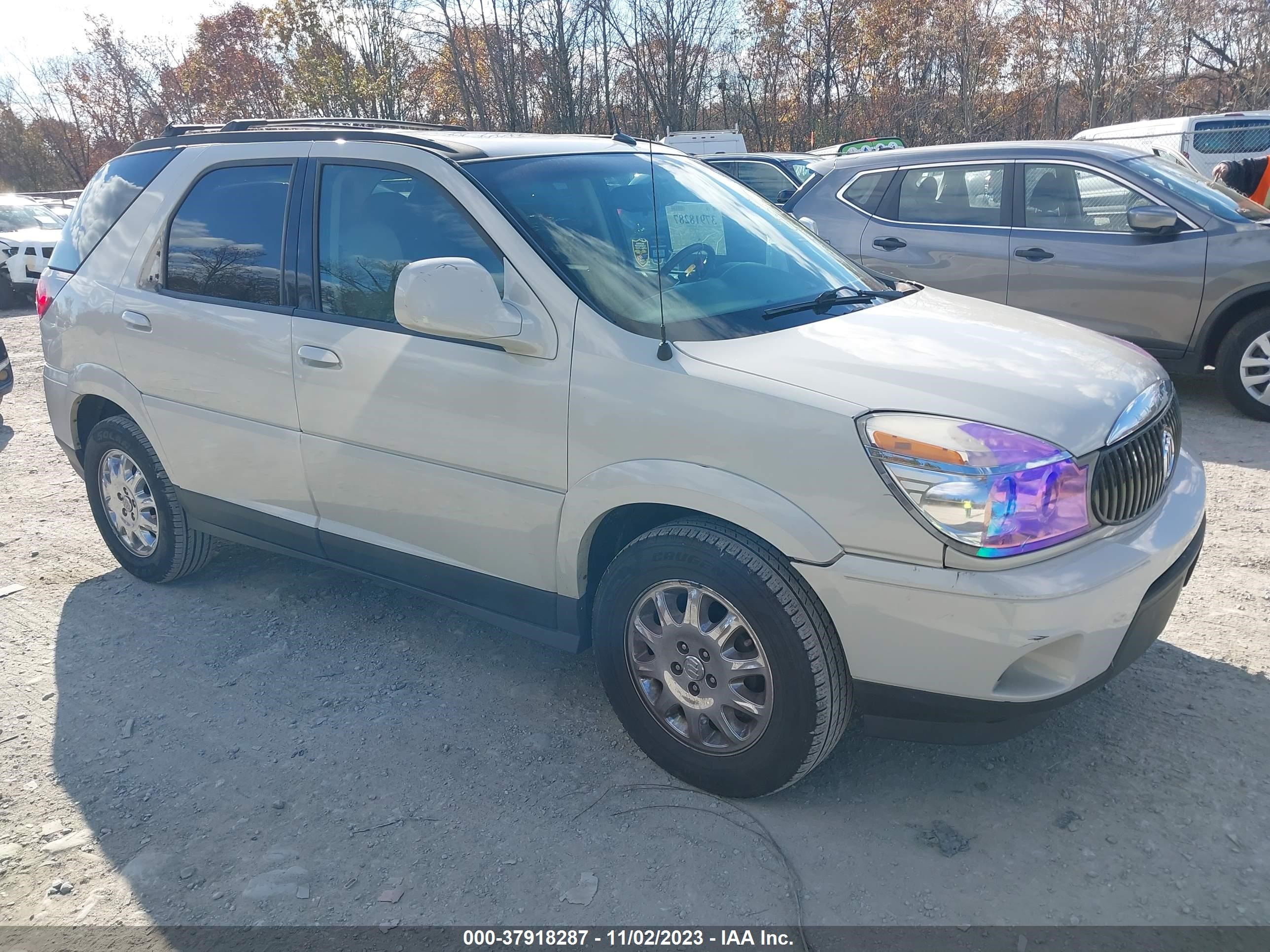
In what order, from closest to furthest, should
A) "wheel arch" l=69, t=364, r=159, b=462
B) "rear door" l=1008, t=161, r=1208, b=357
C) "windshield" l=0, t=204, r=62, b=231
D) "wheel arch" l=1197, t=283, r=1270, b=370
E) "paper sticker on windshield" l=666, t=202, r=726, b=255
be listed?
"paper sticker on windshield" l=666, t=202, r=726, b=255 → "wheel arch" l=69, t=364, r=159, b=462 → "wheel arch" l=1197, t=283, r=1270, b=370 → "rear door" l=1008, t=161, r=1208, b=357 → "windshield" l=0, t=204, r=62, b=231

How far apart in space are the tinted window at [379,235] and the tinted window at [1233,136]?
13043 millimetres

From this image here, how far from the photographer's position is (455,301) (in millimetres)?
2902

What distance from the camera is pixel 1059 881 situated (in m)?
2.54

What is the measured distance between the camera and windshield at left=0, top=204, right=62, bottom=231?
1662 cm

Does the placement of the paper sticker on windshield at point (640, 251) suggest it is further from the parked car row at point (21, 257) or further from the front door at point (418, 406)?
the parked car row at point (21, 257)

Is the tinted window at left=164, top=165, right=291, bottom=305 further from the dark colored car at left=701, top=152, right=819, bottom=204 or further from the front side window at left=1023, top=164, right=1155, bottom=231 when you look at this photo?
the dark colored car at left=701, top=152, right=819, bottom=204

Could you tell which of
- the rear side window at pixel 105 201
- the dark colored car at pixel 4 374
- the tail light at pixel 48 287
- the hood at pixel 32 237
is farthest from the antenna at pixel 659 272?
the hood at pixel 32 237

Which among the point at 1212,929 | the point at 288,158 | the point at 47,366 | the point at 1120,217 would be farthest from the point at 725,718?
the point at 1120,217

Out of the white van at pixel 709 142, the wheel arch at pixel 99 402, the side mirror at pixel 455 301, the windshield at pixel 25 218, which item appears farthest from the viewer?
the white van at pixel 709 142

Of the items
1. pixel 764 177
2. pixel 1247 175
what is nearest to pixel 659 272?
pixel 1247 175

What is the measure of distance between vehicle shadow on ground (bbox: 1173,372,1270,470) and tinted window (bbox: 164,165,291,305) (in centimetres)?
456

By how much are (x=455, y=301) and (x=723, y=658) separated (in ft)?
4.32

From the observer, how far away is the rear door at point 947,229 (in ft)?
23.5

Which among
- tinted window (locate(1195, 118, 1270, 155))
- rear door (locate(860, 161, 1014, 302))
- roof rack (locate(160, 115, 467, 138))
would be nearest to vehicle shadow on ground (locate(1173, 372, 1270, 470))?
rear door (locate(860, 161, 1014, 302))
